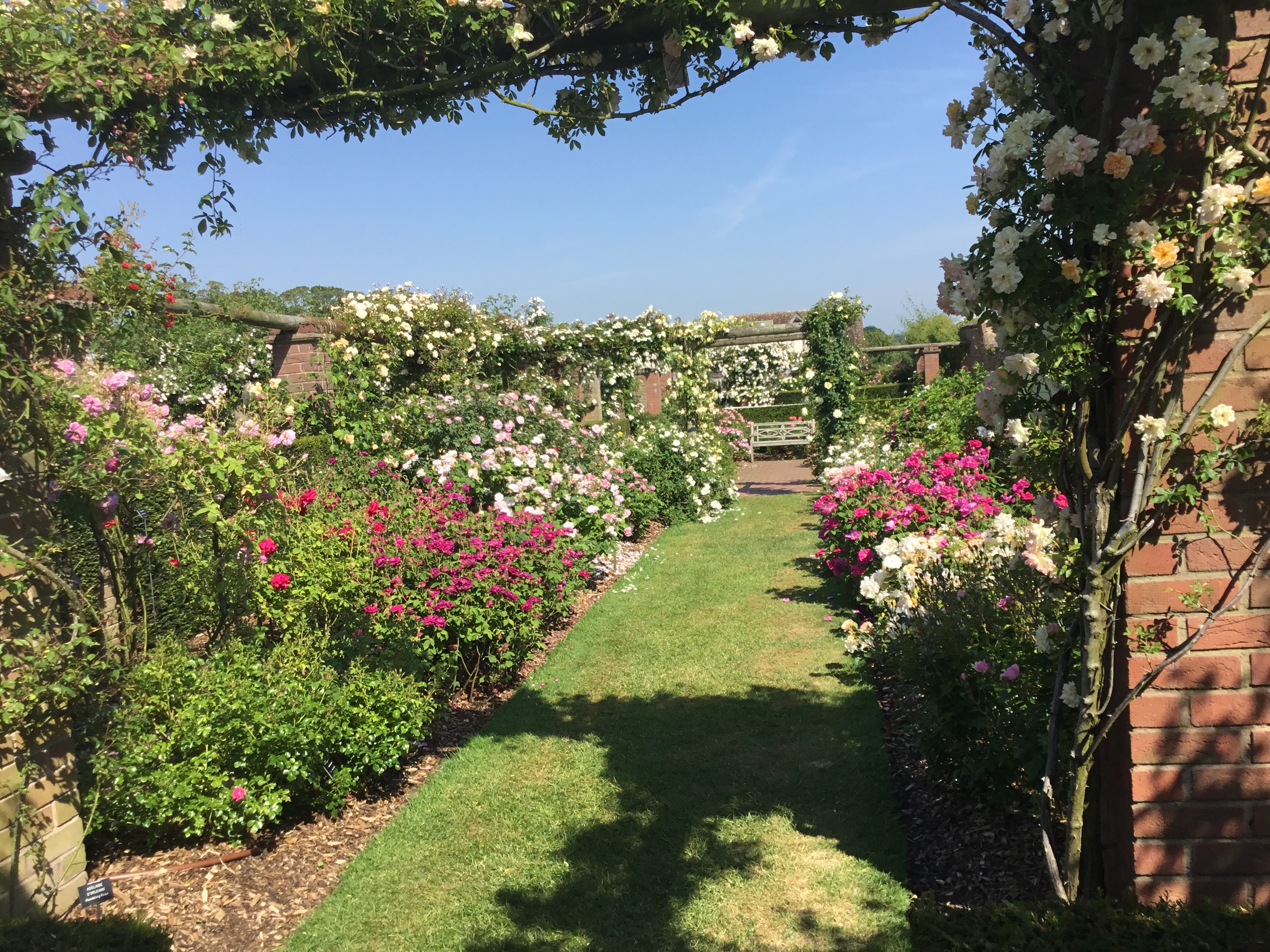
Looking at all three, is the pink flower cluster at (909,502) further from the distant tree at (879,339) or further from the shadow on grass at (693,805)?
the distant tree at (879,339)

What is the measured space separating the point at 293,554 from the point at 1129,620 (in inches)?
166

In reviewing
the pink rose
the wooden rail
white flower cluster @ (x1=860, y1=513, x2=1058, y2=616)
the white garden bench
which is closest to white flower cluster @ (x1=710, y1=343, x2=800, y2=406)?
the white garden bench

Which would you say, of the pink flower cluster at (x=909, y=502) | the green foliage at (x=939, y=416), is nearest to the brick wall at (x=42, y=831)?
the pink flower cluster at (x=909, y=502)

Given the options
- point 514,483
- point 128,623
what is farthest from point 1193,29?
point 514,483

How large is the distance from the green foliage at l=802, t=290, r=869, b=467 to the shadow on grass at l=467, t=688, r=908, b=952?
8259 millimetres

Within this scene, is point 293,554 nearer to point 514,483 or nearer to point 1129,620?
point 514,483

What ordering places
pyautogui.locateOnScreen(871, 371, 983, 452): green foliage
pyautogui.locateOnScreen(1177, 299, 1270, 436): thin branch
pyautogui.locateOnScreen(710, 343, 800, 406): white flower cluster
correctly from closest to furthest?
1. pyautogui.locateOnScreen(1177, 299, 1270, 436): thin branch
2. pyautogui.locateOnScreen(871, 371, 983, 452): green foliage
3. pyautogui.locateOnScreen(710, 343, 800, 406): white flower cluster

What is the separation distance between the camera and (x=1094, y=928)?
175 cm

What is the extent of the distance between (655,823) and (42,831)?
7.41 feet

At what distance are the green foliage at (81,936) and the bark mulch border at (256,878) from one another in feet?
1.24

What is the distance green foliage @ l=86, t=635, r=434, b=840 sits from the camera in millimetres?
3205

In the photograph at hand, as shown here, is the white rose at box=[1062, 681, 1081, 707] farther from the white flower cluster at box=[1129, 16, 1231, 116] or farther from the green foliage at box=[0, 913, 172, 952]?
the green foliage at box=[0, 913, 172, 952]

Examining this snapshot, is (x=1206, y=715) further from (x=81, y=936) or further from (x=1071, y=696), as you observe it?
(x=81, y=936)

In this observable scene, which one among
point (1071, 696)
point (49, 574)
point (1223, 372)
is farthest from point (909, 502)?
point (49, 574)
